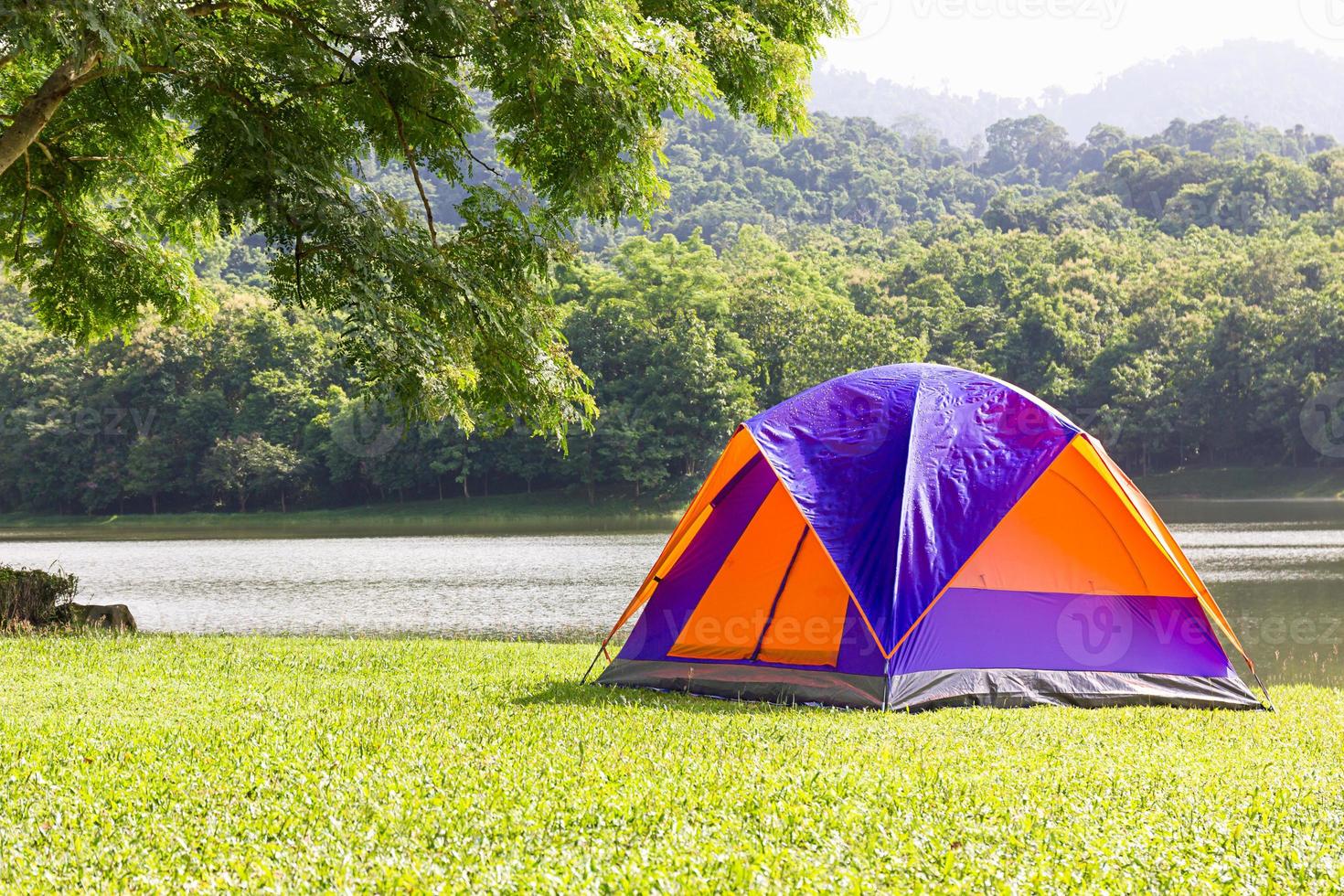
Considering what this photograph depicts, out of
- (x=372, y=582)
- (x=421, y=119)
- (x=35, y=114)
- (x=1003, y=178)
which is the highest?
(x=1003, y=178)

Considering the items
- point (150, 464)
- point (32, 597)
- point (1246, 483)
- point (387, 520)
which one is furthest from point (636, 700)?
point (150, 464)

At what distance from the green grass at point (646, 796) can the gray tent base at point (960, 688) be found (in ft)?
1.06

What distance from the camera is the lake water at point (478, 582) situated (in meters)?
15.8

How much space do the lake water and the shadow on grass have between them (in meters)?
6.95

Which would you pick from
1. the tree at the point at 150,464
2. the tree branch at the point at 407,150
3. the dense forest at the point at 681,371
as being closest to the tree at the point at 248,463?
the dense forest at the point at 681,371

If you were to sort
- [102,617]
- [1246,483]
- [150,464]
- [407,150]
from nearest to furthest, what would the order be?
[407,150], [102,617], [1246,483], [150,464]

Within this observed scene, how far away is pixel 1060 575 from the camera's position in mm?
8461

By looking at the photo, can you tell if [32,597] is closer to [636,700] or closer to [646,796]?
[636,700]

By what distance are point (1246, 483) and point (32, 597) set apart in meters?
54.2

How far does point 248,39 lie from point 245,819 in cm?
645

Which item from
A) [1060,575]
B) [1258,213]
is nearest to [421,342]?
[1060,575]

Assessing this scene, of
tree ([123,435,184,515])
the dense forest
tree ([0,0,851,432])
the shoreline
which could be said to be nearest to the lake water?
tree ([0,0,851,432])

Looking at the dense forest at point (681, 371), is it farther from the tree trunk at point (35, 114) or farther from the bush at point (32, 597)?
the tree trunk at point (35, 114)

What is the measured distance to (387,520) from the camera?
5356 centimetres
